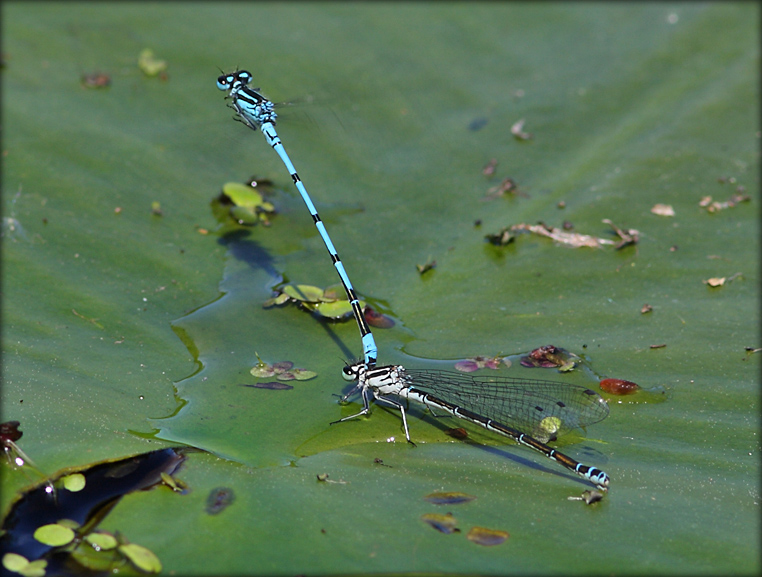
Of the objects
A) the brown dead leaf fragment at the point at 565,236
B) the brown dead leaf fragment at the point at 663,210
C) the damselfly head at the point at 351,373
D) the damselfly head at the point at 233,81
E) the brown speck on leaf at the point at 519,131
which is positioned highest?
the brown speck on leaf at the point at 519,131

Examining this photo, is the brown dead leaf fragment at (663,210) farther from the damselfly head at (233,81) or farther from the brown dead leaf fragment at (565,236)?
the damselfly head at (233,81)

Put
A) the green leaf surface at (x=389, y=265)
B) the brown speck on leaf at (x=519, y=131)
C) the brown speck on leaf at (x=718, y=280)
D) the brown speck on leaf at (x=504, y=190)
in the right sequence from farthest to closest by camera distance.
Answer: the brown speck on leaf at (x=519, y=131) → the brown speck on leaf at (x=504, y=190) → the brown speck on leaf at (x=718, y=280) → the green leaf surface at (x=389, y=265)

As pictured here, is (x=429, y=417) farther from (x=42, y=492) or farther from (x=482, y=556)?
(x=42, y=492)

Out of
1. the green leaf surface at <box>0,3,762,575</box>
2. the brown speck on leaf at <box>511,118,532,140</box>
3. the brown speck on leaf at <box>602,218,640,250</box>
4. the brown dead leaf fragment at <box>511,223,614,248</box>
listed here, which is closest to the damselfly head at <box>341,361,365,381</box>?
the green leaf surface at <box>0,3,762,575</box>

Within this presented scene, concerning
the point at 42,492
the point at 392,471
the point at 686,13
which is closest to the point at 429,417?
the point at 392,471

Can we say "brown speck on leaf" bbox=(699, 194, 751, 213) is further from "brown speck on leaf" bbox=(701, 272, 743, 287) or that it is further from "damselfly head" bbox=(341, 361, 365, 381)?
"damselfly head" bbox=(341, 361, 365, 381)

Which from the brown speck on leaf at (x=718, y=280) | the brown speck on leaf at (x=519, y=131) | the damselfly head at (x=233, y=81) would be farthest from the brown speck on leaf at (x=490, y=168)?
the damselfly head at (x=233, y=81)

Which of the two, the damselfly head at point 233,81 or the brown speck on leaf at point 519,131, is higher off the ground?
the brown speck on leaf at point 519,131
